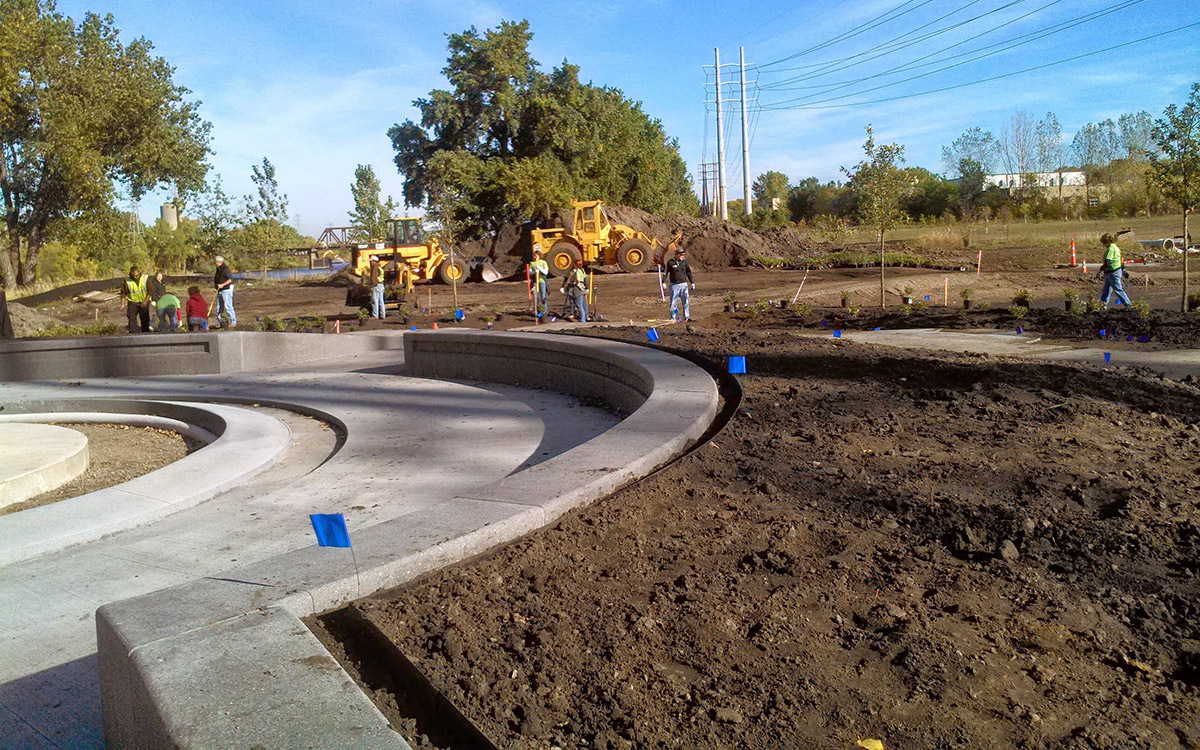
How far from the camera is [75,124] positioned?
1437 inches

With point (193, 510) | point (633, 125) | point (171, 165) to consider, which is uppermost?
point (633, 125)

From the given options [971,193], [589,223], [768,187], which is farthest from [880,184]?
[768,187]

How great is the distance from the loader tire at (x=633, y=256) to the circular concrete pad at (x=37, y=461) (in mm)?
28890

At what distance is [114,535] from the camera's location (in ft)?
19.1

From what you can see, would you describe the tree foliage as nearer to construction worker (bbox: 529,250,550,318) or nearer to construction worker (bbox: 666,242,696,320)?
construction worker (bbox: 529,250,550,318)

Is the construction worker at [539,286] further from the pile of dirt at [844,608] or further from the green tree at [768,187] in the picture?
the green tree at [768,187]

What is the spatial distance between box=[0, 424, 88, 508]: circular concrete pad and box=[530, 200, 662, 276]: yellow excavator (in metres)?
28.0

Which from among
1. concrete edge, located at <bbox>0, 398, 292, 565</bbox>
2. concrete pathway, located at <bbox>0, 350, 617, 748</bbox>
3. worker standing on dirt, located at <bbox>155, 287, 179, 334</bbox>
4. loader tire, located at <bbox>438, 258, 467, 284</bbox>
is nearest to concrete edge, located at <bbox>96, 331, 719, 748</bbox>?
concrete pathway, located at <bbox>0, 350, 617, 748</bbox>

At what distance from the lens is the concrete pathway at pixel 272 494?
3.80m

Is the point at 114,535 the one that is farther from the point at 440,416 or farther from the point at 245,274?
the point at 245,274

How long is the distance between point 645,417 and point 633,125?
56786 mm

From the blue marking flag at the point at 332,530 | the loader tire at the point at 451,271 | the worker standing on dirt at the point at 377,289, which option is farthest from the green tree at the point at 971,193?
the blue marking flag at the point at 332,530

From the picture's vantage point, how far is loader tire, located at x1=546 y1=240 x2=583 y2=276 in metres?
35.5

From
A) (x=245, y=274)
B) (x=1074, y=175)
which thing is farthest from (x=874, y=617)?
(x=1074, y=175)
